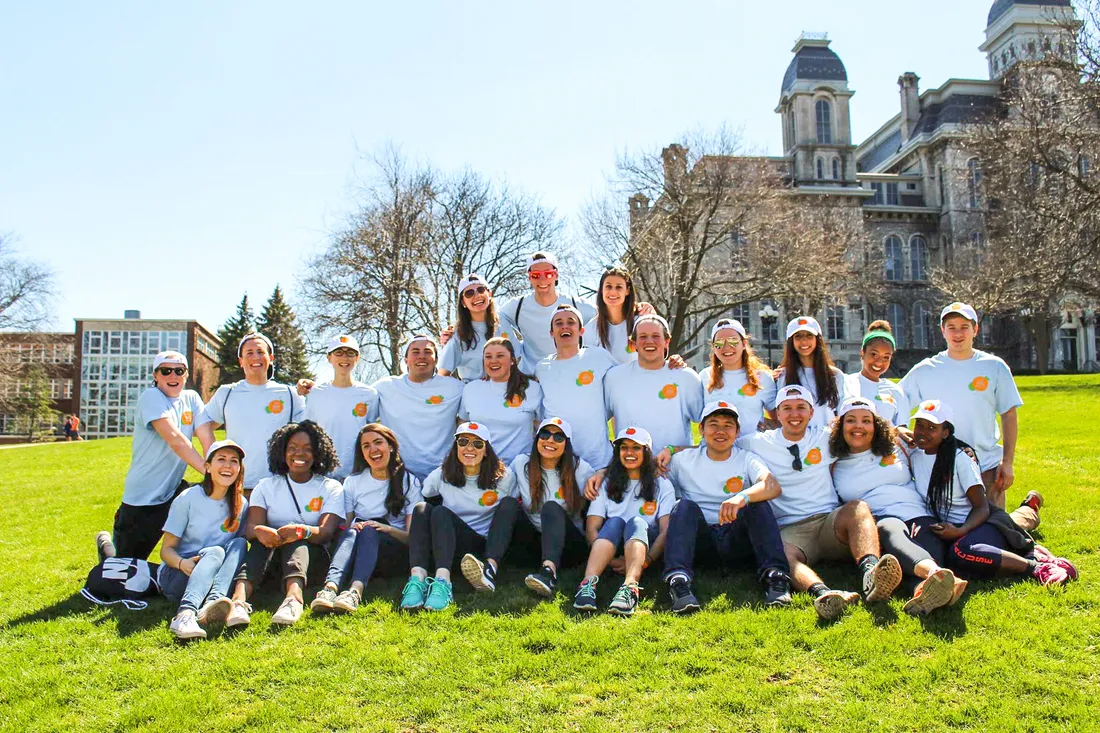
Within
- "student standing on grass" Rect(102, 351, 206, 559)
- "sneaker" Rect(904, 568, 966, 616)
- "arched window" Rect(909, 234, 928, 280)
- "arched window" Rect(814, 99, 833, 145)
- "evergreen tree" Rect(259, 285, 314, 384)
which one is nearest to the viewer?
"sneaker" Rect(904, 568, 966, 616)

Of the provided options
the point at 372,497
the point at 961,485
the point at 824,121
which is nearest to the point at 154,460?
the point at 372,497

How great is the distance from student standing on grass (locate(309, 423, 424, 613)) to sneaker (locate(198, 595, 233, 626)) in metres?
0.95

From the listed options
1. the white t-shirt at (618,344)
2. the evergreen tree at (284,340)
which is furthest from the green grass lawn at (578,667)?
the evergreen tree at (284,340)

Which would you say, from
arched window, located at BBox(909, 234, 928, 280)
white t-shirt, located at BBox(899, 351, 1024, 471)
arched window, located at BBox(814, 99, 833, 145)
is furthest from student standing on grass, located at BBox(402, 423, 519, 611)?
arched window, located at BBox(814, 99, 833, 145)

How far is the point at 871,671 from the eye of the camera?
4.68 m

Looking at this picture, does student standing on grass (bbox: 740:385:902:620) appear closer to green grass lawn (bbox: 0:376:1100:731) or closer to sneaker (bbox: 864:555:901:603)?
green grass lawn (bbox: 0:376:1100:731)

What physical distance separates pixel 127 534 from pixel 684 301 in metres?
26.5

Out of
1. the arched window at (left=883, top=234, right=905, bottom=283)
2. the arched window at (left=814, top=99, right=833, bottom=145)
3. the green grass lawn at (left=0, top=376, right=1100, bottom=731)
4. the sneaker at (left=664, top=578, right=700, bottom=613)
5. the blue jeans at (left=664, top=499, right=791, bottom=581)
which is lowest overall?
the green grass lawn at (left=0, top=376, right=1100, bottom=731)

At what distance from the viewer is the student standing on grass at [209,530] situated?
6.03 meters

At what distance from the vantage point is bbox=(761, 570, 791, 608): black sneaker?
18.3 feet

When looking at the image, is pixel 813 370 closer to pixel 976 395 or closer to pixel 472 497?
pixel 976 395

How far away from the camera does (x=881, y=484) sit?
20.5 ft

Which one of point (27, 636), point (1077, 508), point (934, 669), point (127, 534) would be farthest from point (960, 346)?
point (27, 636)

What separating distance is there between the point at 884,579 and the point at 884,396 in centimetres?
231
